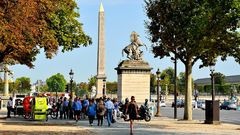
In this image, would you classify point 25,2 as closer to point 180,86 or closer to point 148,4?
point 148,4

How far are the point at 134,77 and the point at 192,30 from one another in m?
21.0

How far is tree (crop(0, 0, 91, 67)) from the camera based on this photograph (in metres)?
18.5

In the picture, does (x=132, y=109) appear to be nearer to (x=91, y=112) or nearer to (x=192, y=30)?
(x=192, y=30)

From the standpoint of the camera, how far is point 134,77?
48281mm

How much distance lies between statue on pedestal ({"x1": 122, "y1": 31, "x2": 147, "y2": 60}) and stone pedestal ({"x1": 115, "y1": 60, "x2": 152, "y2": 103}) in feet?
3.17

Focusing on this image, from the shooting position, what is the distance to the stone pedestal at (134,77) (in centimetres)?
4818

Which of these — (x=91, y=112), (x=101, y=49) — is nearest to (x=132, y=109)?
(x=91, y=112)

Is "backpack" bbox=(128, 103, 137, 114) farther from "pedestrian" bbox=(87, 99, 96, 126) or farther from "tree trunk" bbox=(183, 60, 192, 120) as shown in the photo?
"tree trunk" bbox=(183, 60, 192, 120)

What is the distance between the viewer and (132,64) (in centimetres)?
4844

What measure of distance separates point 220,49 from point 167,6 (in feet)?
22.6

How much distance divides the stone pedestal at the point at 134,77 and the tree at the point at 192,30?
10254 mm

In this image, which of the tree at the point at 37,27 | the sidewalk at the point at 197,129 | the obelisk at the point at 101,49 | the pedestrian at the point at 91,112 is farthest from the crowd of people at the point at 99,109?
the obelisk at the point at 101,49

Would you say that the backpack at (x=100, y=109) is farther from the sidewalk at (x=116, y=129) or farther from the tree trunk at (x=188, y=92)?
the tree trunk at (x=188, y=92)

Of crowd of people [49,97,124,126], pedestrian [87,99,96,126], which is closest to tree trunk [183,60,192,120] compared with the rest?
crowd of people [49,97,124,126]
